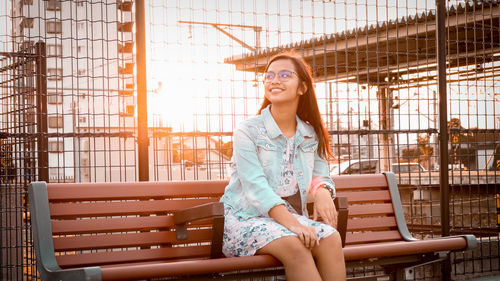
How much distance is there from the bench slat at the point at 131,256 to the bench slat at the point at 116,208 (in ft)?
0.70

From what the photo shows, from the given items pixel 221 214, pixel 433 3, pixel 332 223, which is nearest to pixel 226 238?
pixel 221 214

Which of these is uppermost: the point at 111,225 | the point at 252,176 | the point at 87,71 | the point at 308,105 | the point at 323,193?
the point at 87,71

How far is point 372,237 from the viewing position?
3779 mm

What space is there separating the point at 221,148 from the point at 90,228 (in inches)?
74.0

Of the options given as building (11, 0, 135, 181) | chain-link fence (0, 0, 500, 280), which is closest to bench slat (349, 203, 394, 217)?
chain-link fence (0, 0, 500, 280)

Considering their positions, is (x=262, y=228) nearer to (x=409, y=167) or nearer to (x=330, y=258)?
(x=330, y=258)

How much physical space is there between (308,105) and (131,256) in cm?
130

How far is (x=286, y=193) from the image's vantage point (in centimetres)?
317

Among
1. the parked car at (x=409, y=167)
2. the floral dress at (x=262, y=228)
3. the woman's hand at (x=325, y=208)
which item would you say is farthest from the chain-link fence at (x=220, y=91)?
the woman's hand at (x=325, y=208)

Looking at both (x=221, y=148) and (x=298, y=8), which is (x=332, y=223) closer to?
(x=221, y=148)

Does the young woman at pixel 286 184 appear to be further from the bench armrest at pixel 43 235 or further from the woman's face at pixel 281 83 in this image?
the bench armrest at pixel 43 235

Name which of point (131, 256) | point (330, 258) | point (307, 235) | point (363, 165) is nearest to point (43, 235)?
point (131, 256)

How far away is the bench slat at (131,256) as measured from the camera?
288 centimetres

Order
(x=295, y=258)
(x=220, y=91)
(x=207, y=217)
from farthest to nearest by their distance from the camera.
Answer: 1. (x=220, y=91)
2. (x=207, y=217)
3. (x=295, y=258)
